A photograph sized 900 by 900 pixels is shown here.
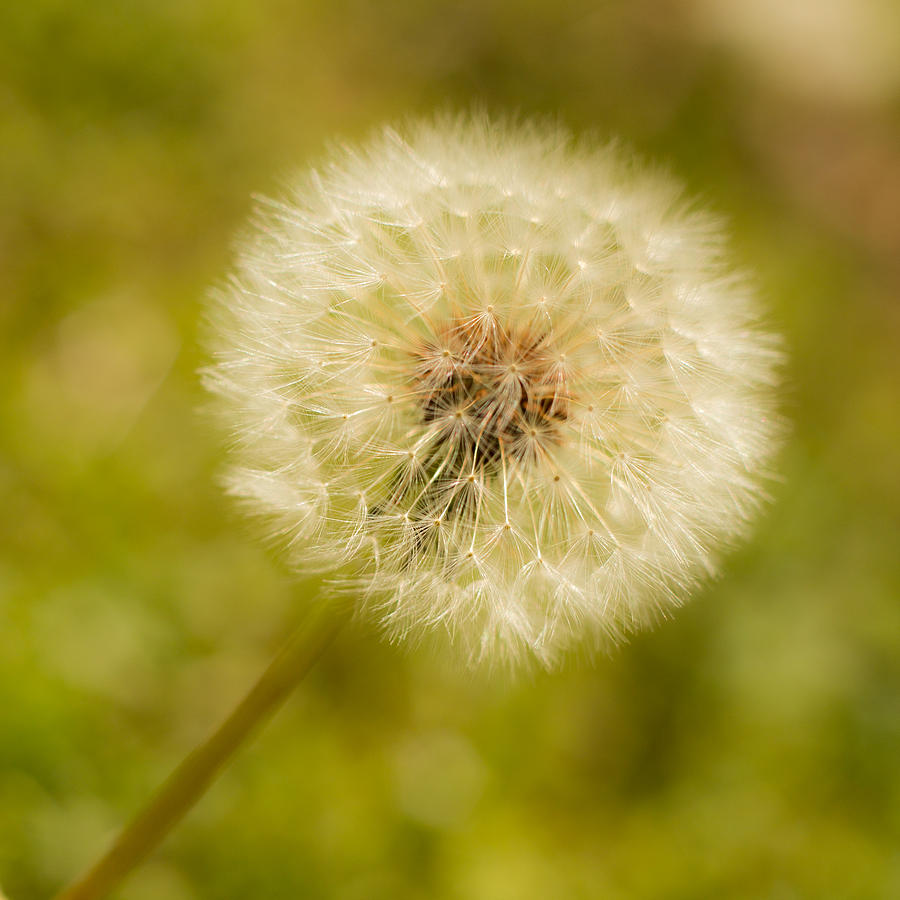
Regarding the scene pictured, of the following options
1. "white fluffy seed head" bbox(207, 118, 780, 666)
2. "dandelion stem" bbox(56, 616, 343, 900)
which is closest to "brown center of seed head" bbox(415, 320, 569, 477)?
"white fluffy seed head" bbox(207, 118, 780, 666)

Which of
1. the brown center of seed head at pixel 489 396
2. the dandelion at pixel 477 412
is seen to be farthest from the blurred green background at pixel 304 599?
the brown center of seed head at pixel 489 396

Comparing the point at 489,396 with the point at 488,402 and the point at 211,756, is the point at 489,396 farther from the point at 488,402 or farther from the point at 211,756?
the point at 211,756

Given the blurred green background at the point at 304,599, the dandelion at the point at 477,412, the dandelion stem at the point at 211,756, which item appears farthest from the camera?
the blurred green background at the point at 304,599

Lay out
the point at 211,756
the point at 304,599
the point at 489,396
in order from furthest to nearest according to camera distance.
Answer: the point at 304,599 → the point at 489,396 → the point at 211,756

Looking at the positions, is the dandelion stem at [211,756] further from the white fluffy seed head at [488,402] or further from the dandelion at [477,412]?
the white fluffy seed head at [488,402]

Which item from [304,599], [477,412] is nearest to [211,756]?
[477,412]

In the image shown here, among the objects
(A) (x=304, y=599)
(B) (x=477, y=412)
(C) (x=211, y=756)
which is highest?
(B) (x=477, y=412)

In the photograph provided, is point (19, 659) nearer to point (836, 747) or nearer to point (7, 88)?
point (7, 88)
